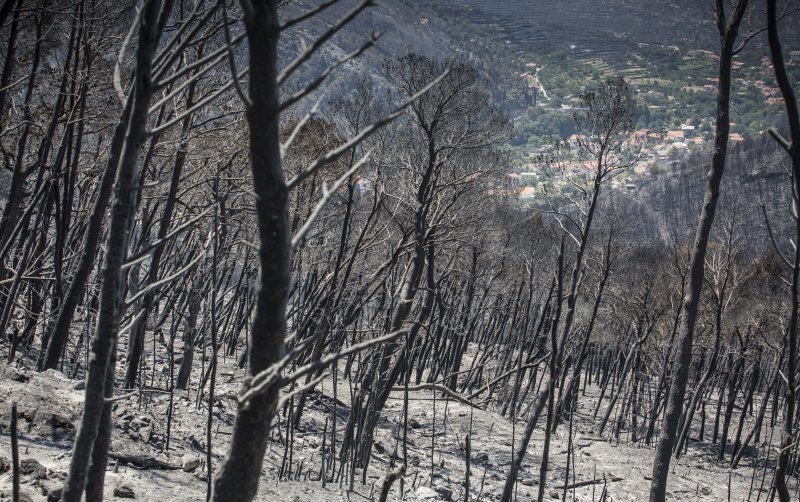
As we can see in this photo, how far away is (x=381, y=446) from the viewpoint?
1350cm

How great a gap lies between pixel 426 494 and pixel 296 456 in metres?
2.29

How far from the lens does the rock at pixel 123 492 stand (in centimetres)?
485

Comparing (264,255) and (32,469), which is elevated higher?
(264,255)

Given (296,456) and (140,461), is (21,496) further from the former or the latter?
(296,456)

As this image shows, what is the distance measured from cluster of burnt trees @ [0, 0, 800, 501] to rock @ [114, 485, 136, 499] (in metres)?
1.04

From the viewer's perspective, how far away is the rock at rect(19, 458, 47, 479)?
4.45 meters

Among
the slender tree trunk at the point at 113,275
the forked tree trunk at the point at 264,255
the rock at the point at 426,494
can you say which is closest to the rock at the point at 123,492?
the slender tree trunk at the point at 113,275

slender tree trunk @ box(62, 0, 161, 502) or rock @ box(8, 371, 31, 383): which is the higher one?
slender tree trunk @ box(62, 0, 161, 502)

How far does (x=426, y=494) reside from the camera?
999cm

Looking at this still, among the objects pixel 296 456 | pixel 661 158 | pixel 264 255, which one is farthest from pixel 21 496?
pixel 661 158

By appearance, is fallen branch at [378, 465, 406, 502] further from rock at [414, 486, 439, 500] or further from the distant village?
the distant village

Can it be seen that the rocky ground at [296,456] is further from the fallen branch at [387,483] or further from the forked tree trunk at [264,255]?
the forked tree trunk at [264,255]

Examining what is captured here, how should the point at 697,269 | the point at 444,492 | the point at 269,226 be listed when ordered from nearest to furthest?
the point at 269,226
the point at 697,269
the point at 444,492

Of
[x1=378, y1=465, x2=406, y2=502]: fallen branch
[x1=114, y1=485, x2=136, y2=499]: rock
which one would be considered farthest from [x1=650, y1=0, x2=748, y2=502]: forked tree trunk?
[x1=114, y1=485, x2=136, y2=499]: rock
